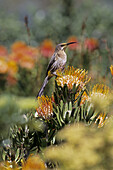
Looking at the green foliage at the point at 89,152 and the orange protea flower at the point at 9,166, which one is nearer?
the green foliage at the point at 89,152

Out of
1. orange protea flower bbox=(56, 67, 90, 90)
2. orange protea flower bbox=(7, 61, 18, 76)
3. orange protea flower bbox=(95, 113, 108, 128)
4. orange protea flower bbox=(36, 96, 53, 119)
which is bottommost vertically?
orange protea flower bbox=(95, 113, 108, 128)

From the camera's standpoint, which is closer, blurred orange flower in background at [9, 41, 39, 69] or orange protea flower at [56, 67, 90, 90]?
orange protea flower at [56, 67, 90, 90]

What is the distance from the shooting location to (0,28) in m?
3.59

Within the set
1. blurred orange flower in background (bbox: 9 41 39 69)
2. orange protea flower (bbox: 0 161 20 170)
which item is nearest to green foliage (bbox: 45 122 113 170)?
orange protea flower (bbox: 0 161 20 170)

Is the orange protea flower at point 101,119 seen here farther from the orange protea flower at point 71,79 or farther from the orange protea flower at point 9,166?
the orange protea flower at point 9,166

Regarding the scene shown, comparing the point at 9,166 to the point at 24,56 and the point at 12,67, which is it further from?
the point at 24,56

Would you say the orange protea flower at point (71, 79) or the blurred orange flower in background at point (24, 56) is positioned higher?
the blurred orange flower in background at point (24, 56)

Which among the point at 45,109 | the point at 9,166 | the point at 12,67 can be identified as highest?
the point at 12,67

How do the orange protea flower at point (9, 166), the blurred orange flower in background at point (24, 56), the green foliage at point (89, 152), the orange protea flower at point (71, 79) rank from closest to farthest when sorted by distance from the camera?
the green foliage at point (89, 152) < the orange protea flower at point (9, 166) < the orange protea flower at point (71, 79) < the blurred orange flower in background at point (24, 56)

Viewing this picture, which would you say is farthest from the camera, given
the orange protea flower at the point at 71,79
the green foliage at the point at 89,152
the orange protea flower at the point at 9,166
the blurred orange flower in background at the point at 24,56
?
the blurred orange flower in background at the point at 24,56

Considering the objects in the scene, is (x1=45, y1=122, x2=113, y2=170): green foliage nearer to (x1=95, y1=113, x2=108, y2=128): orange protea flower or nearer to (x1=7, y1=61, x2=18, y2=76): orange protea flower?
(x1=95, y1=113, x2=108, y2=128): orange protea flower

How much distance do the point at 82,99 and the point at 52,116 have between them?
0.29 feet

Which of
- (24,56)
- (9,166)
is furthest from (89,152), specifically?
(24,56)

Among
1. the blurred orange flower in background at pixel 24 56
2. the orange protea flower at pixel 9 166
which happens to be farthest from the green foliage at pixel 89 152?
the blurred orange flower in background at pixel 24 56
